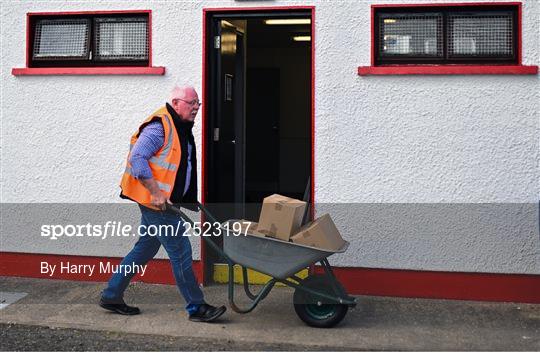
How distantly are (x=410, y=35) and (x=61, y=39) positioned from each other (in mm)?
3426

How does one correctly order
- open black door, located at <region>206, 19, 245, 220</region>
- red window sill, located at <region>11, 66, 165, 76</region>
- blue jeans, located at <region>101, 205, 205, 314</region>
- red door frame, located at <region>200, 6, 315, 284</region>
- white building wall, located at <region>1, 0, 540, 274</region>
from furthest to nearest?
open black door, located at <region>206, 19, 245, 220</region>, red window sill, located at <region>11, 66, 165, 76</region>, red door frame, located at <region>200, 6, 315, 284</region>, white building wall, located at <region>1, 0, 540, 274</region>, blue jeans, located at <region>101, 205, 205, 314</region>

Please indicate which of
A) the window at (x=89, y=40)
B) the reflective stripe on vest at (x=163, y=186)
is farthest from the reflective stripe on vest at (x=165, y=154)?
the window at (x=89, y=40)

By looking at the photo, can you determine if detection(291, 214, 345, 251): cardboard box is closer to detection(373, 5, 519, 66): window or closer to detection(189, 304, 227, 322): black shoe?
detection(189, 304, 227, 322): black shoe

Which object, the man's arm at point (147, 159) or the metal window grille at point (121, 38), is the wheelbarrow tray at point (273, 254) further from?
the metal window grille at point (121, 38)

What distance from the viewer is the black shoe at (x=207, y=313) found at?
6.57m

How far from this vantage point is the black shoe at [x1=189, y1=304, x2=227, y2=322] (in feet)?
21.6

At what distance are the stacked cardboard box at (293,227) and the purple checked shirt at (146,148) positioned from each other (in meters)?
0.95

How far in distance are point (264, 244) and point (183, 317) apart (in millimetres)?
1113

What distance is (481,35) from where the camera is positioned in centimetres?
728

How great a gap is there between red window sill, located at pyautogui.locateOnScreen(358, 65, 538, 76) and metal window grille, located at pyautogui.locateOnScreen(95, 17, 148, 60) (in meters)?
2.15

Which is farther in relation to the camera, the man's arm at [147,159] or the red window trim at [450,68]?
the red window trim at [450,68]

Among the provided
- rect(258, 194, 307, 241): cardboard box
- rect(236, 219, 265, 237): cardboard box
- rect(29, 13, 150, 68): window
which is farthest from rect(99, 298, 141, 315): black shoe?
rect(29, 13, 150, 68): window

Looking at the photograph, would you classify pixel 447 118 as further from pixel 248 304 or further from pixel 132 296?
pixel 132 296

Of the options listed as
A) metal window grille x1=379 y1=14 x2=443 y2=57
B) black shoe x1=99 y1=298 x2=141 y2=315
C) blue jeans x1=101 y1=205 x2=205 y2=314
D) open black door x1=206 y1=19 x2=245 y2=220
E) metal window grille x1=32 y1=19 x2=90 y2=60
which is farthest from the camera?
metal window grille x1=32 y1=19 x2=90 y2=60
